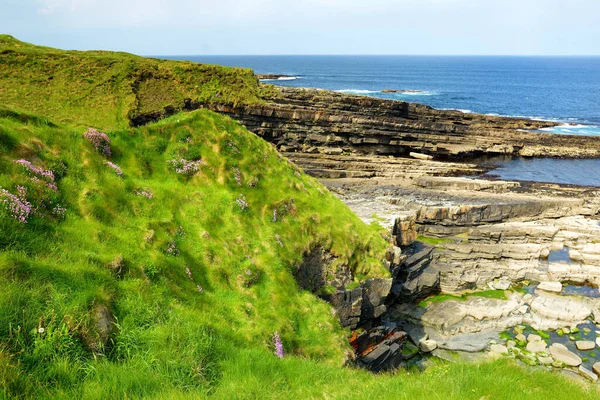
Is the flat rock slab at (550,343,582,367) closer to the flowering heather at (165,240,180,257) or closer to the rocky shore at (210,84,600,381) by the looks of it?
the rocky shore at (210,84,600,381)

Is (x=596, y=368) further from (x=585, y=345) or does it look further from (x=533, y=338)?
(x=533, y=338)

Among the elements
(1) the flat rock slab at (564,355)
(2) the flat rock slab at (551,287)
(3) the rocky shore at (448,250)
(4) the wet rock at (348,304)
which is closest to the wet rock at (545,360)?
(3) the rocky shore at (448,250)

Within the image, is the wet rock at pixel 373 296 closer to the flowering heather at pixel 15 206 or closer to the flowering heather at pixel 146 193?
the flowering heather at pixel 146 193

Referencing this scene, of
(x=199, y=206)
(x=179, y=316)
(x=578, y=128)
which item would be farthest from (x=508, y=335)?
(x=578, y=128)

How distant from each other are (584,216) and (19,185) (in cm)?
4281

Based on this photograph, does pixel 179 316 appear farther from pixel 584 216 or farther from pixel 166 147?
pixel 584 216

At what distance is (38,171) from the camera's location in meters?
10.2

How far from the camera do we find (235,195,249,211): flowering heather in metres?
14.8

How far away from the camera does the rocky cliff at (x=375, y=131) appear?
55594mm

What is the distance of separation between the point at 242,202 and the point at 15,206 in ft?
24.8

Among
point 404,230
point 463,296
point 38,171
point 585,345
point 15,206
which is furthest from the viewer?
point 463,296

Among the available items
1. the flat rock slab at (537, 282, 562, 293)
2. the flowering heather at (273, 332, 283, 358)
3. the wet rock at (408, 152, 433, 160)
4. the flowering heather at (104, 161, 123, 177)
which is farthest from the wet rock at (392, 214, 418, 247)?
the wet rock at (408, 152, 433, 160)

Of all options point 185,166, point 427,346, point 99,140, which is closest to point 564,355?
point 427,346

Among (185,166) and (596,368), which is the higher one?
(185,166)
